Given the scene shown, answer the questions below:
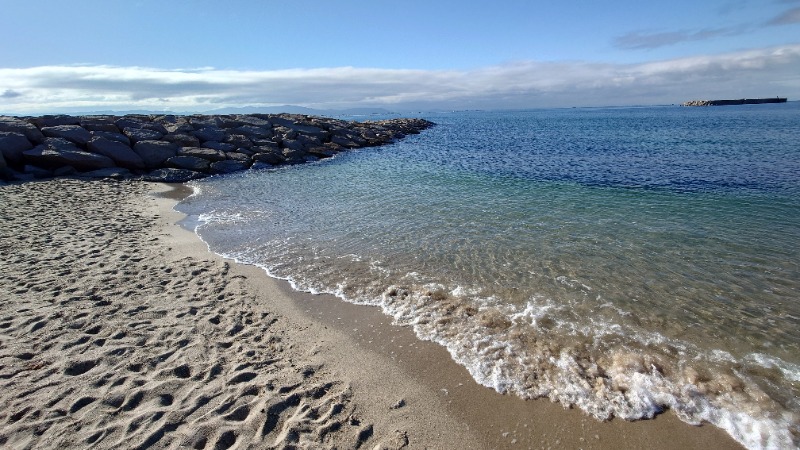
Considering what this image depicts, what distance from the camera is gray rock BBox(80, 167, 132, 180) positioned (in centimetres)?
2405

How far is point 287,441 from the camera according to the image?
16.4 ft

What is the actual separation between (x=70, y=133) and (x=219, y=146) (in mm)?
9516

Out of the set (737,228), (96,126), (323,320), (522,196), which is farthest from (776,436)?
(96,126)

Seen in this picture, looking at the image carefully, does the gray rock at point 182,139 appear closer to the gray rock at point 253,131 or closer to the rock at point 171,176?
the rock at point 171,176

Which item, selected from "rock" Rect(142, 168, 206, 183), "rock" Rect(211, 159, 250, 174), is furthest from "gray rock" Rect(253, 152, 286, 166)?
"rock" Rect(142, 168, 206, 183)

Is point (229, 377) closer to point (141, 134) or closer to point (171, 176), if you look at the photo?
point (171, 176)

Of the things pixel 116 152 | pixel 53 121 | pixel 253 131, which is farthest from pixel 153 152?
pixel 253 131

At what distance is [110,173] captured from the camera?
2455cm

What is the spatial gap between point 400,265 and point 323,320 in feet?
10.8

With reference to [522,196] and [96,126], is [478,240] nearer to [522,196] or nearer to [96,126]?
[522,196]

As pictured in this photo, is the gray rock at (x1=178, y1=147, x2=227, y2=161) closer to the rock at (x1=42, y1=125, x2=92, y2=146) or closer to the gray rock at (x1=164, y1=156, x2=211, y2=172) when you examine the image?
the gray rock at (x1=164, y1=156, x2=211, y2=172)

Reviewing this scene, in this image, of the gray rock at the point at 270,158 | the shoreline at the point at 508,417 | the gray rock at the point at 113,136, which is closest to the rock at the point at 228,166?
the gray rock at the point at 270,158

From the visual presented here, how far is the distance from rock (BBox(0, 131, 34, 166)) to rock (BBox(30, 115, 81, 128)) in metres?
3.99

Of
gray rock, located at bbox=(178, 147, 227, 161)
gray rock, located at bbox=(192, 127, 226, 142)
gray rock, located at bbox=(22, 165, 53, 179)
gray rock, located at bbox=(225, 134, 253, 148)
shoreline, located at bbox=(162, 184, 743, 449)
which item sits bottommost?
shoreline, located at bbox=(162, 184, 743, 449)
